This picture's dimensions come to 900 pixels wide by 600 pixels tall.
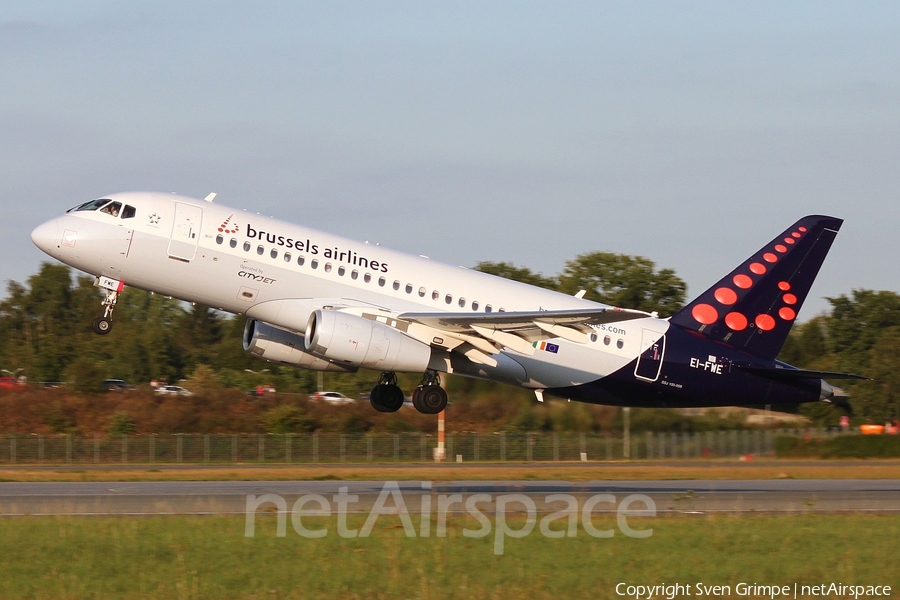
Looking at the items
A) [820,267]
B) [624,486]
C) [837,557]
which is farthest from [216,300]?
[820,267]

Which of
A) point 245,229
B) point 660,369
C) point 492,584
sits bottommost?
point 492,584

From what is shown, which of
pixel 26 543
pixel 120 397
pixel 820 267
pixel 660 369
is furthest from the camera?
pixel 120 397

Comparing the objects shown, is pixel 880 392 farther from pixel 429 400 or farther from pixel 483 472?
pixel 429 400

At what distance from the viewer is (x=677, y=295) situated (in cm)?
7781

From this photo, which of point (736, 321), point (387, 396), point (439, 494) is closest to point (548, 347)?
point (387, 396)

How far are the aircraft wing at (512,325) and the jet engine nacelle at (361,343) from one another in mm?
725

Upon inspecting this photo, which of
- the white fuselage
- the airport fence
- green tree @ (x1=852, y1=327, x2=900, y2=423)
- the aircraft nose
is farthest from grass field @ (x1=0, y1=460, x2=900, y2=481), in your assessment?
green tree @ (x1=852, y1=327, x2=900, y2=423)

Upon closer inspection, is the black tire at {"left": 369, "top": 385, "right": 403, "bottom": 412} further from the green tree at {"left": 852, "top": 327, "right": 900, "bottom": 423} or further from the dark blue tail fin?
the green tree at {"left": 852, "top": 327, "right": 900, "bottom": 423}

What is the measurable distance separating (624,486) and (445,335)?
7.94m

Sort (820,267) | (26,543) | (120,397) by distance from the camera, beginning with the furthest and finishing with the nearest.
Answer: (120,397), (820,267), (26,543)

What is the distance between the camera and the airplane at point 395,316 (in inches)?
1088

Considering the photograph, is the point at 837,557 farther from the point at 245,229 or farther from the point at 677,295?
the point at 677,295

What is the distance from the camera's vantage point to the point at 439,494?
27.9m

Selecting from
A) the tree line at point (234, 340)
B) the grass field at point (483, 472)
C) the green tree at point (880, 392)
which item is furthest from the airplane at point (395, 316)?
the green tree at point (880, 392)
